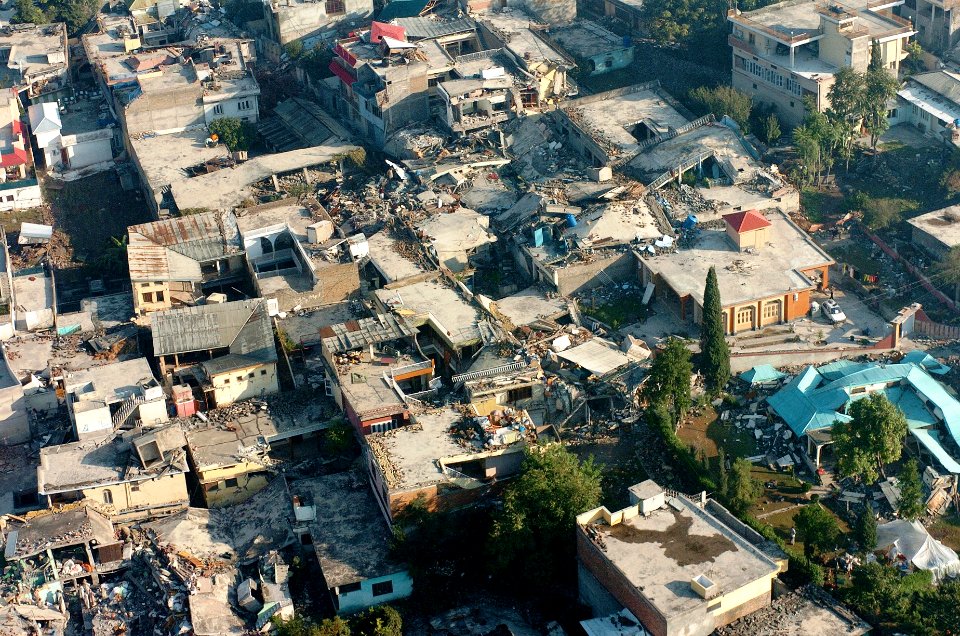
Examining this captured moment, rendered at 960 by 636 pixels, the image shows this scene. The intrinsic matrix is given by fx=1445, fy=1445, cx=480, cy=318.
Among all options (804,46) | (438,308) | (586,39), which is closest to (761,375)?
(438,308)

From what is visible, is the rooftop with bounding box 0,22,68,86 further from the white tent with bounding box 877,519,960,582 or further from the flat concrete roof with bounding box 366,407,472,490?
the white tent with bounding box 877,519,960,582

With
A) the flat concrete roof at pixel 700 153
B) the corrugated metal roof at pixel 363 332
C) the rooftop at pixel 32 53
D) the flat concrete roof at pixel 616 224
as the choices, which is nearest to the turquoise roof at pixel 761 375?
the flat concrete roof at pixel 616 224

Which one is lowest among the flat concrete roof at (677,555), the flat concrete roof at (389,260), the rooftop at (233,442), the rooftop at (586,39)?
the rooftop at (233,442)

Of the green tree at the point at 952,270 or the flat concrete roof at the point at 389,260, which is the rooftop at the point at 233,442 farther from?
the green tree at the point at 952,270

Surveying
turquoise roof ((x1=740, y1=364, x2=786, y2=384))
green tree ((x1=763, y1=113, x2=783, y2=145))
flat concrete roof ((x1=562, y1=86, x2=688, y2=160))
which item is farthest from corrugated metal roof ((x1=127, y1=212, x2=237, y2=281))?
green tree ((x1=763, y1=113, x2=783, y2=145))

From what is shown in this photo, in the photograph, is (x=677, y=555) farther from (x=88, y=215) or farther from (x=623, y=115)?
(x=88, y=215)
